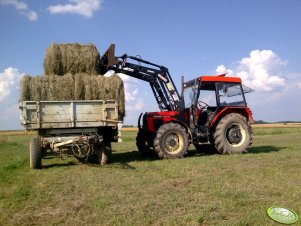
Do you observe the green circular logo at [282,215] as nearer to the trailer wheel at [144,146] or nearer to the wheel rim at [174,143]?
the wheel rim at [174,143]

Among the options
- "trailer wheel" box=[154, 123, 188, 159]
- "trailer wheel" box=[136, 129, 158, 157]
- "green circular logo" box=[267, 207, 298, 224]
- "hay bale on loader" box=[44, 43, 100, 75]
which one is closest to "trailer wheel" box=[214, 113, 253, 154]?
"trailer wheel" box=[154, 123, 188, 159]

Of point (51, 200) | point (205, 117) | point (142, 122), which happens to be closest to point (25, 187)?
point (51, 200)

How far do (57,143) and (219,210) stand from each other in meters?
6.15

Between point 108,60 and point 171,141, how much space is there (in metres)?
3.37

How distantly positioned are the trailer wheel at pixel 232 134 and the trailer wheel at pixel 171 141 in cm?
131

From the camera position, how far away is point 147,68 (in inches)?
536

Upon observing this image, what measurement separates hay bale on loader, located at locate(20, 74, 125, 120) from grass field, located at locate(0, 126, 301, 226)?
→ 218 cm

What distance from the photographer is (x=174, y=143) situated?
12.5 metres

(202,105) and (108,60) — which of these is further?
(202,105)

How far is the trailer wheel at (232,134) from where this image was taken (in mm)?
13055

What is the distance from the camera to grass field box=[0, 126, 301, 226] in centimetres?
534

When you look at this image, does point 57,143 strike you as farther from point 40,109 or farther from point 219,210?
point 219,210

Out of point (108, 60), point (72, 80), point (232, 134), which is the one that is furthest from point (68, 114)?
point (232, 134)

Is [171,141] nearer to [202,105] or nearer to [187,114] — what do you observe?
[187,114]
